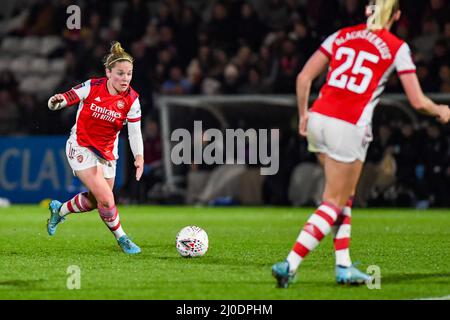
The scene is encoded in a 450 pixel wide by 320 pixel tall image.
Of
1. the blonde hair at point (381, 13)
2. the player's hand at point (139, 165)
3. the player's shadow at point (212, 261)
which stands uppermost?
the blonde hair at point (381, 13)

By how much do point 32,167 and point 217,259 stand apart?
1144cm

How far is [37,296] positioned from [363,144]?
7.92 feet

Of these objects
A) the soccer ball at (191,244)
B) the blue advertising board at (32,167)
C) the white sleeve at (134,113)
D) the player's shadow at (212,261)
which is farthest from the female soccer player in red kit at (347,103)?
the blue advertising board at (32,167)

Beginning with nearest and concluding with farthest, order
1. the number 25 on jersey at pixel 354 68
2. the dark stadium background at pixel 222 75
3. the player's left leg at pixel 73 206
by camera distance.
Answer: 1. the number 25 on jersey at pixel 354 68
2. the player's left leg at pixel 73 206
3. the dark stadium background at pixel 222 75

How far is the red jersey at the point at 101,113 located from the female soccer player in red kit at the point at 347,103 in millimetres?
3196

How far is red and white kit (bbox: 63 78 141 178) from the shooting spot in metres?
9.82

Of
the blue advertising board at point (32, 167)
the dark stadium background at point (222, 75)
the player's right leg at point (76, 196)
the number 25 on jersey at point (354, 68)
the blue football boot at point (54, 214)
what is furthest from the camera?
the blue advertising board at point (32, 167)

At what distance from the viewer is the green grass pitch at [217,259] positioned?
6.85m

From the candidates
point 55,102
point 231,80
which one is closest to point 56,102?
point 55,102

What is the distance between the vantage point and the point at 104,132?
9977 mm

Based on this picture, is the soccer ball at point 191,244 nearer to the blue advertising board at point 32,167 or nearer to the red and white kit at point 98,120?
the red and white kit at point 98,120

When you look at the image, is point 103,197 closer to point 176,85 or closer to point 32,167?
point 32,167

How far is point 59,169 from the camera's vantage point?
19.8 metres
